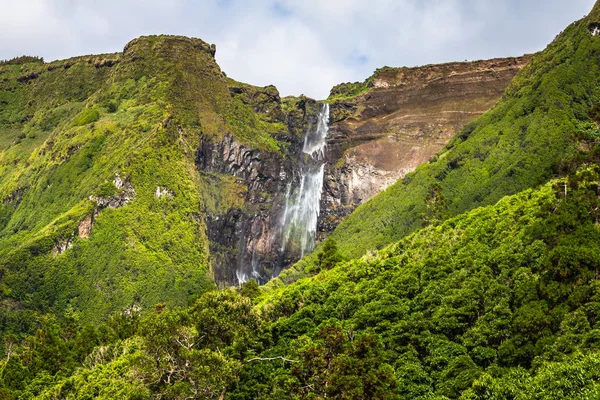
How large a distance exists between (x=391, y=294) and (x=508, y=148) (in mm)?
64174

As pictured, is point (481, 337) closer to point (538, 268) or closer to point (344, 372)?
point (538, 268)

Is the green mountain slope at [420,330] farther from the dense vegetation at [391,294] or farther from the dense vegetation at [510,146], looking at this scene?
the dense vegetation at [510,146]

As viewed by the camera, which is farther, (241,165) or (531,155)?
(241,165)

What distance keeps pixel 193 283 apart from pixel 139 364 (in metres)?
97.0

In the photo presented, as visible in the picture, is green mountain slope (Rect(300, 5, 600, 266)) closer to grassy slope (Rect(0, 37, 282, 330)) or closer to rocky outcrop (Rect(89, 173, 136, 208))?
grassy slope (Rect(0, 37, 282, 330))

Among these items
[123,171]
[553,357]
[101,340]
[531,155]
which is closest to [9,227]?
[123,171]

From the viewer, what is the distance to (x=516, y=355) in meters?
49.7

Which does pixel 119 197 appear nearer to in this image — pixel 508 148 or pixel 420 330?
pixel 508 148

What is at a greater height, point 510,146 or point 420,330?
point 510,146

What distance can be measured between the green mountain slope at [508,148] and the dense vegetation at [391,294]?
17.6 inches

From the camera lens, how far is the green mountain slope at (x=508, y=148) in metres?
109

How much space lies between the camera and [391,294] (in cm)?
6600

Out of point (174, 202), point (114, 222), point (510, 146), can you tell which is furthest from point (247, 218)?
point (510, 146)

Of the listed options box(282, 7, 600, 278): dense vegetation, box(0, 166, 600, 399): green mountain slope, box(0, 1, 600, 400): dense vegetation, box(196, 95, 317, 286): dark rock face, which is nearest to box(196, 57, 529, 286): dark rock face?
box(196, 95, 317, 286): dark rock face
